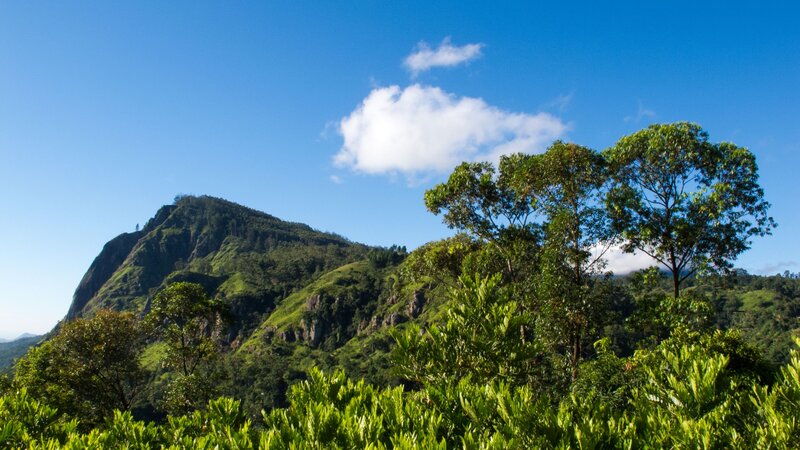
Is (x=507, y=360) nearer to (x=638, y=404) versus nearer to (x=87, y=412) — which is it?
(x=638, y=404)

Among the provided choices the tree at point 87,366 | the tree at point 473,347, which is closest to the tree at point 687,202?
the tree at point 473,347

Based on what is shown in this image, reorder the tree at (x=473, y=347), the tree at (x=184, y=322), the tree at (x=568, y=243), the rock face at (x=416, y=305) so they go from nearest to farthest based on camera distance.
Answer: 1. the tree at (x=473, y=347)
2. the tree at (x=568, y=243)
3. the tree at (x=184, y=322)
4. the rock face at (x=416, y=305)

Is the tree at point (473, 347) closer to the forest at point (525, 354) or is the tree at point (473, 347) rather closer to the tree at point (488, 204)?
the forest at point (525, 354)

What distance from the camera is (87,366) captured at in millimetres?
23109

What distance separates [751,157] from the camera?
53.8 ft

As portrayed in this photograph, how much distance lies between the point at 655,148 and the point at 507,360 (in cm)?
1267

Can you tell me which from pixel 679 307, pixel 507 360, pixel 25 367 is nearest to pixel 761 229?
pixel 679 307

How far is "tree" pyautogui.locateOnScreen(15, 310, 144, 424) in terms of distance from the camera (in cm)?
2230

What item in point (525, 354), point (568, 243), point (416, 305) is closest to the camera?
point (525, 354)

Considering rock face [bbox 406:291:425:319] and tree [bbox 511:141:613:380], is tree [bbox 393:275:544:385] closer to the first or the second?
tree [bbox 511:141:613:380]

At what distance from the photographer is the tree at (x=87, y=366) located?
73.2ft

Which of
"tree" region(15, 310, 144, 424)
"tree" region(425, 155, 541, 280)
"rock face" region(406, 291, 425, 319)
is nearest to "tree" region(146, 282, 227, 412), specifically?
"tree" region(15, 310, 144, 424)

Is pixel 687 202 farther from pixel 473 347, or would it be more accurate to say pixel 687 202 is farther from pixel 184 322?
pixel 184 322

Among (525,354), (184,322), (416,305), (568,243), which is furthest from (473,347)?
(416,305)
